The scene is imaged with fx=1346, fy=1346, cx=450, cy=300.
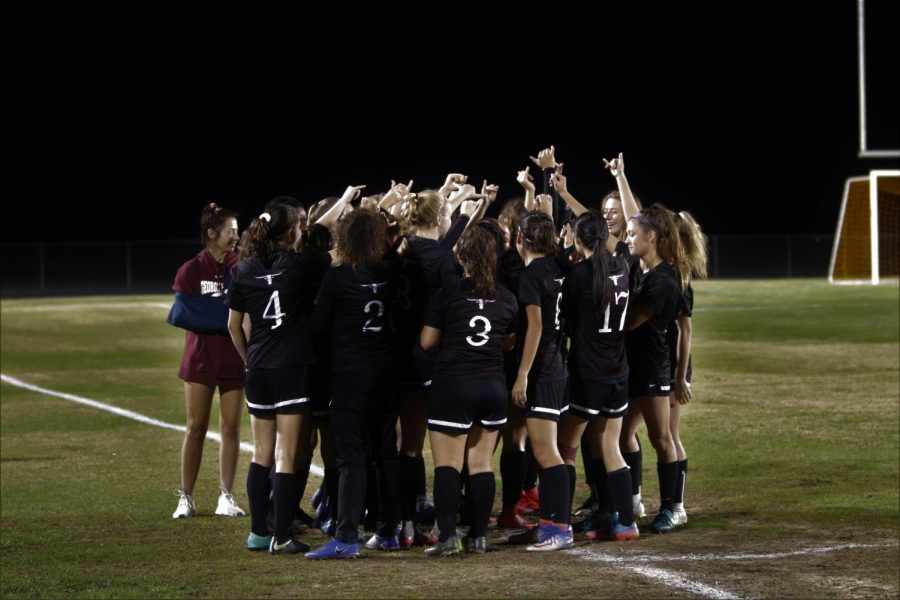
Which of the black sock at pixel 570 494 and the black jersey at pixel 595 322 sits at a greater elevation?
the black jersey at pixel 595 322

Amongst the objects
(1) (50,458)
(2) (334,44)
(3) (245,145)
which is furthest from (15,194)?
(1) (50,458)

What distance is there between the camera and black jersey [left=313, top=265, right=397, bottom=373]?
7.14 m

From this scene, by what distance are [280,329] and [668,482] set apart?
101 inches

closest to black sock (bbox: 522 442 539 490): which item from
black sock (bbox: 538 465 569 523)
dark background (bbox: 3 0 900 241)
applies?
black sock (bbox: 538 465 569 523)

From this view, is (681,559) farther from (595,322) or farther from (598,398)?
(595,322)

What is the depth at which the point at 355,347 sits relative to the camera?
7207 mm

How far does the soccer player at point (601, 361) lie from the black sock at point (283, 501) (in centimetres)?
155

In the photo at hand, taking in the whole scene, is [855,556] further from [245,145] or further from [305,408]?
[245,145]

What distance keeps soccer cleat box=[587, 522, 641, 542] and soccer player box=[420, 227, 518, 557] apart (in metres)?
1.00

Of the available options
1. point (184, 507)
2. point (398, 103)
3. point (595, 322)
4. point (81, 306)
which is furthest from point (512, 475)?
point (398, 103)

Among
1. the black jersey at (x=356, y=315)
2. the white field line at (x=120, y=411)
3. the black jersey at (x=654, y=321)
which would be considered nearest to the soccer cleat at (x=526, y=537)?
the black jersey at (x=654, y=321)

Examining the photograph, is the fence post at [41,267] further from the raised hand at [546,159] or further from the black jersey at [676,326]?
the black jersey at [676,326]

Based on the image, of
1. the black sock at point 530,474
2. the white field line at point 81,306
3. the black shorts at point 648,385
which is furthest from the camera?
the white field line at point 81,306

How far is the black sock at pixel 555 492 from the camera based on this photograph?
24.2 feet
